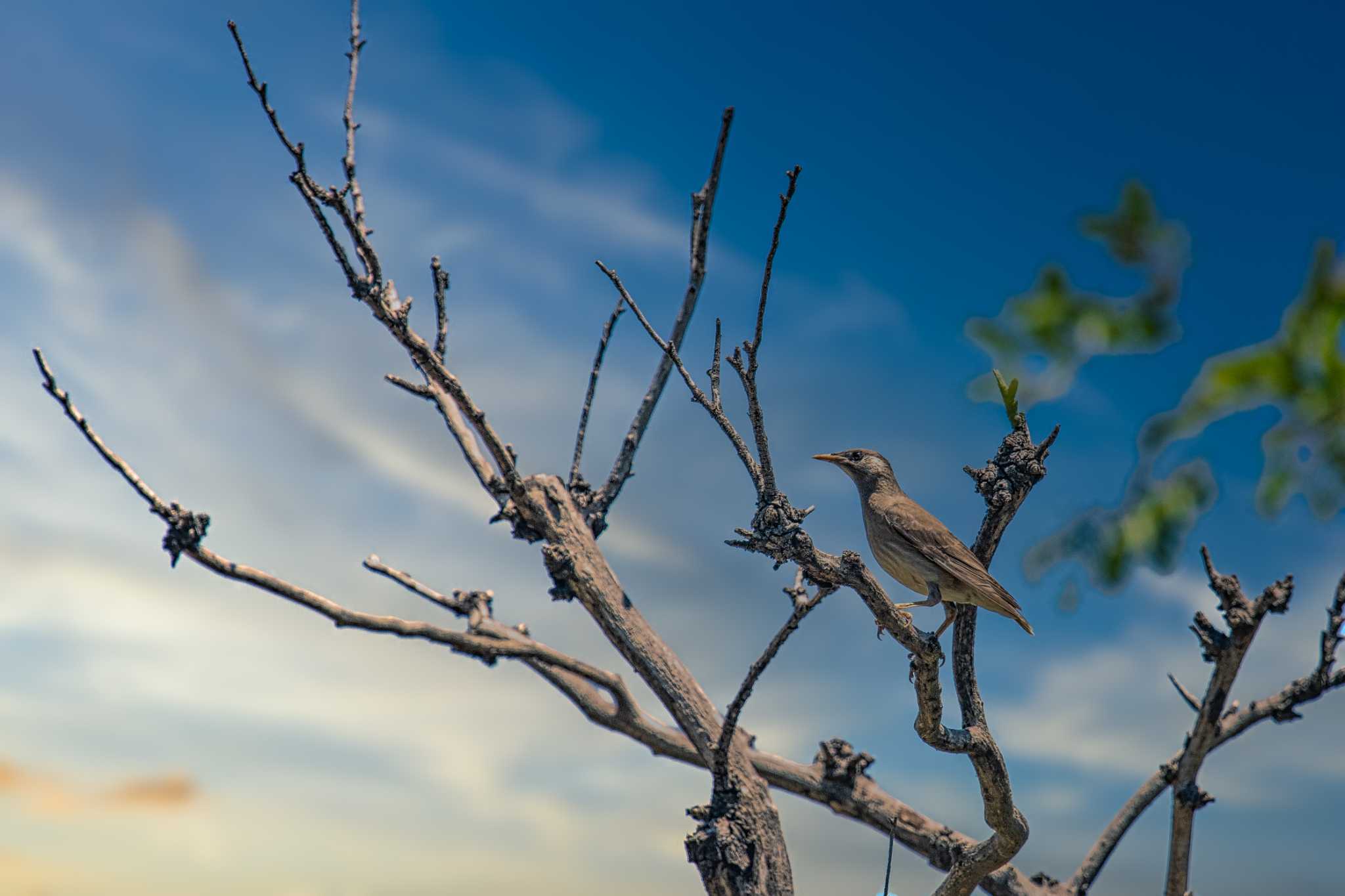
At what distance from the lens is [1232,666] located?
6988 mm

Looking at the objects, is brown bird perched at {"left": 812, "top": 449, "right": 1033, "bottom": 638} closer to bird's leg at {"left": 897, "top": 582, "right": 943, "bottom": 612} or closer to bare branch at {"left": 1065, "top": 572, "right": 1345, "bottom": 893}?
bird's leg at {"left": 897, "top": 582, "right": 943, "bottom": 612}

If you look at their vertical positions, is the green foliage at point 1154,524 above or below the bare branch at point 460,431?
below

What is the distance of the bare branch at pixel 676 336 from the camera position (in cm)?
773

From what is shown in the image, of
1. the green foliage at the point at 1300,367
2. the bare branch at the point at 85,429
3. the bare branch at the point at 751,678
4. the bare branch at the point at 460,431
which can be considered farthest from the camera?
the bare branch at the point at 460,431

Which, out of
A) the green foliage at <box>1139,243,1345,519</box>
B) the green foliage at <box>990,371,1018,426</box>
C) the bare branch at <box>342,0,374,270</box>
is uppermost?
the bare branch at <box>342,0,374,270</box>

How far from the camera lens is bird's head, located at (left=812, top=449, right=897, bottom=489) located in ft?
24.2

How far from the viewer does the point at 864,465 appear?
7418 millimetres

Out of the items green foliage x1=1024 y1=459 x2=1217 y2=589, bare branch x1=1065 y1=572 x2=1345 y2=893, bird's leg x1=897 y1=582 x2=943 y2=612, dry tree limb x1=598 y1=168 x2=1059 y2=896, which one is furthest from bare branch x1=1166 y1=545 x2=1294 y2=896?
green foliage x1=1024 y1=459 x2=1217 y2=589

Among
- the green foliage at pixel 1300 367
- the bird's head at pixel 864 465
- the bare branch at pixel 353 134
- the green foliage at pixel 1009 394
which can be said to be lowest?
the green foliage at pixel 1300 367

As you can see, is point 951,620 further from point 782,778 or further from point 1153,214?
point 1153,214

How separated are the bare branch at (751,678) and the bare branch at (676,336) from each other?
207 cm

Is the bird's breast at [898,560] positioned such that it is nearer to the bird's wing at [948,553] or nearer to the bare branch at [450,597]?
the bird's wing at [948,553]

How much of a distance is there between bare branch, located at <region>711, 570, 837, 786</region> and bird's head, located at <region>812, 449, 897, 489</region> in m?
1.30

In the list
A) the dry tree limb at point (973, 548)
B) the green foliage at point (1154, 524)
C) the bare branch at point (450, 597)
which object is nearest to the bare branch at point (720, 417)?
the dry tree limb at point (973, 548)
